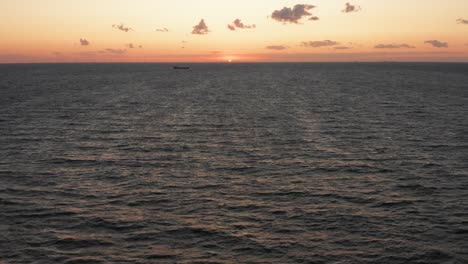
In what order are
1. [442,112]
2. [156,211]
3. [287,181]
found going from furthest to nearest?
1. [442,112]
2. [287,181]
3. [156,211]

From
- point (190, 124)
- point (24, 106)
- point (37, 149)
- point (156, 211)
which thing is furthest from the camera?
point (24, 106)

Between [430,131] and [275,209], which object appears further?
[430,131]

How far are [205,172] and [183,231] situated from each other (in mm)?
14830

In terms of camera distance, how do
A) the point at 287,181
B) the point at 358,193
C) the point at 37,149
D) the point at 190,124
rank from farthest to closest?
the point at 190,124 < the point at 37,149 < the point at 287,181 < the point at 358,193

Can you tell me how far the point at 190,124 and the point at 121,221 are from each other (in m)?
44.0

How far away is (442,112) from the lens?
88.0m

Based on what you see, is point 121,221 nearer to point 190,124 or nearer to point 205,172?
point 205,172

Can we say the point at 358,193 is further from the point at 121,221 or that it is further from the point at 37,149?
the point at 37,149

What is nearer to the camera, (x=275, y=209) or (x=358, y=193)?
(x=275, y=209)

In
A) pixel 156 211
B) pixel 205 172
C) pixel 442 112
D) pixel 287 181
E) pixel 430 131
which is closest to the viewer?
pixel 156 211

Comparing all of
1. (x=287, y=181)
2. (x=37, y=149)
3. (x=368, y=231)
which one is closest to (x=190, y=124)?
(x=37, y=149)

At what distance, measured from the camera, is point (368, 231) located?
30672 millimetres

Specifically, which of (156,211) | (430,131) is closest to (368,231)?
(156,211)

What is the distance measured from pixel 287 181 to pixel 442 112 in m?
59.5
